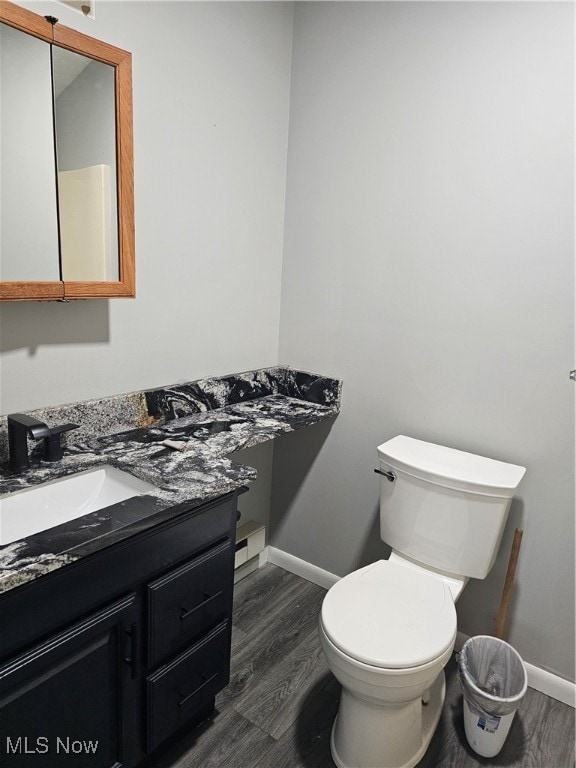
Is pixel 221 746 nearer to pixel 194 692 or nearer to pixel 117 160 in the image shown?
pixel 194 692

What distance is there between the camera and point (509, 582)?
1729 millimetres

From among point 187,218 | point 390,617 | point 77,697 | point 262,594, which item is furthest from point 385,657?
point 187,218

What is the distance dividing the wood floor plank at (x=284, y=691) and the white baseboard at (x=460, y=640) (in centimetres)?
38

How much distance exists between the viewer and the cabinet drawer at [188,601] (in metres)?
1.24

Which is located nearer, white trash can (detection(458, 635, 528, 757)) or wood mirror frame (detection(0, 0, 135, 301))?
wood mirror frame (detection(0, 0, 135, 301))

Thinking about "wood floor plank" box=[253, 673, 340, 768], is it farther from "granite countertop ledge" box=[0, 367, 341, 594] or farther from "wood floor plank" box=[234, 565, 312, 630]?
"granite countertop ledge" box=[0, 367, 341, 594]

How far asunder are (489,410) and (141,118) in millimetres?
1493

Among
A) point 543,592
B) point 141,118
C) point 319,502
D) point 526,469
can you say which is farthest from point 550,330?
point 141,118

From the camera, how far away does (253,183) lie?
2.00 metres

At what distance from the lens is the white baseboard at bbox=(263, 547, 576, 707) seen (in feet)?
5.65

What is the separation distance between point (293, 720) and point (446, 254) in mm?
1637

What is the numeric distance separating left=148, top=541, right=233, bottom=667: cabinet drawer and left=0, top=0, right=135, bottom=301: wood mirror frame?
2.59 feet

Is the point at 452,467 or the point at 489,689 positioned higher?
the point at 452,467

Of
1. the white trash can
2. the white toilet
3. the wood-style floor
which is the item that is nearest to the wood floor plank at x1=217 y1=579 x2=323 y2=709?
the wood-style floor
